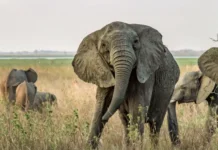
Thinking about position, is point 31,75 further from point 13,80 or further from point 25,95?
point 25,95

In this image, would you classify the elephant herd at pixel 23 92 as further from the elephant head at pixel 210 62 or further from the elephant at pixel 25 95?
the elephant head at pixel 210 62

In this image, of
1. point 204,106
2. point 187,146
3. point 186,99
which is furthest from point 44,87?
point 187,146

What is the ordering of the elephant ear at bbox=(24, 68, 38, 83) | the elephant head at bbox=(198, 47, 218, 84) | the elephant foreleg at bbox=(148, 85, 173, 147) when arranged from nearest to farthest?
the elephant head at bbox=(198, 47, 218, 84) < the elephant foreleg at bbox=(148, 85, 173, 147) < the elephant ear at bbox=(24, 68, 38, 83)

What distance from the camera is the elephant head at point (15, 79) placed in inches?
496

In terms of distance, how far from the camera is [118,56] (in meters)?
6.06

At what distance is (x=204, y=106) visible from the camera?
11.4 meters

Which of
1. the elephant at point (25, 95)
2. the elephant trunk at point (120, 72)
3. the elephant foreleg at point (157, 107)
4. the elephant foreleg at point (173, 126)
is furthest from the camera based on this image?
the elephant at point (25, 95)

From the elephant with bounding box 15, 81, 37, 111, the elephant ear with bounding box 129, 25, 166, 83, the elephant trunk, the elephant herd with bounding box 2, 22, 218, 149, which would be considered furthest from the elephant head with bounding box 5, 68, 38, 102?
the elephant trunk

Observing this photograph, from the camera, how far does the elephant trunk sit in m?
6.04

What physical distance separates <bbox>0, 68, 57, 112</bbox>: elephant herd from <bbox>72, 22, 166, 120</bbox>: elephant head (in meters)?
4.47

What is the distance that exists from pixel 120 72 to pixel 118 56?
0.16 meters

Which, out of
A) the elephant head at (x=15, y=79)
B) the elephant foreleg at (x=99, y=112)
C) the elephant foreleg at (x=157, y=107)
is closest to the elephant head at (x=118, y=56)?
the elephant foreleg at (x=99, y=112)

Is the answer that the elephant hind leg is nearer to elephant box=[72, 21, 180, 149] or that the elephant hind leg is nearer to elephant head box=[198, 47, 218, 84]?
elephant box=[72, 21, 180, 149]

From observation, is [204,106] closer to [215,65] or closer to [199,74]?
[199,74]
